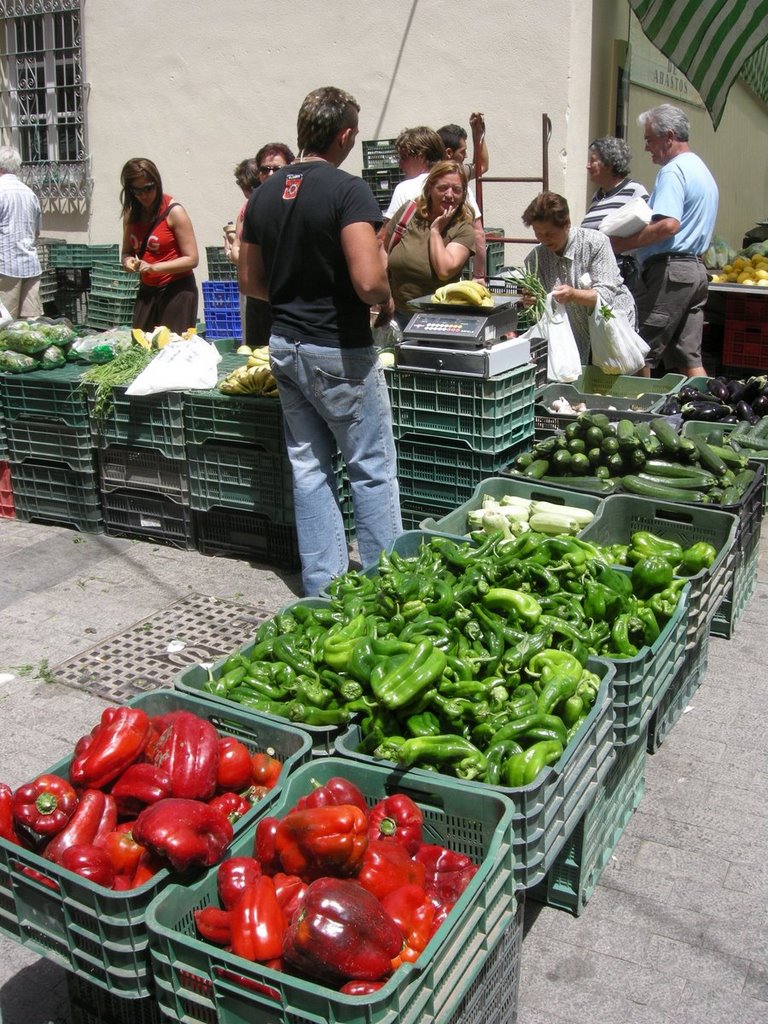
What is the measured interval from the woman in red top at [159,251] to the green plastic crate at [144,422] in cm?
124

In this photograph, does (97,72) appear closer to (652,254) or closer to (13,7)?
(13,7)

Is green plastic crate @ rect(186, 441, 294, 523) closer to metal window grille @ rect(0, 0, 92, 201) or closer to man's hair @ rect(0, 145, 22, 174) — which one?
man's hair @ rect(0, 145, 22, 174)

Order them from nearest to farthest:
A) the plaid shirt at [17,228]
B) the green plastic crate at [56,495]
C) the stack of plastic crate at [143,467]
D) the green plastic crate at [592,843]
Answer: the green plastic crate at [592,843]
the stack of plastic crate at [143,467]
the green plastic crate at [56,495]
the plaid shirt at [17,228]

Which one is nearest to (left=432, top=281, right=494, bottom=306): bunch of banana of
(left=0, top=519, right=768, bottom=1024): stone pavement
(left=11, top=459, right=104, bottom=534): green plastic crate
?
(left=0, top=519, right=768, bottom=1024): stone pavement

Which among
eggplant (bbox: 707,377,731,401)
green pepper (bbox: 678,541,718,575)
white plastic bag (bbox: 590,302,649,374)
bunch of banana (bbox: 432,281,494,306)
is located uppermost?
bunch of banana (bbox: 432,281,494,306)

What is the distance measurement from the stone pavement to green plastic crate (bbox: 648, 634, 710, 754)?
0.19 ft

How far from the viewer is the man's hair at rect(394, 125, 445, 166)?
24.2 feet

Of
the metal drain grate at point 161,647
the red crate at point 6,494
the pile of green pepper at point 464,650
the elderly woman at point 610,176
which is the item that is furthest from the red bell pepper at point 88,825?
the elderly woman at point 610,176

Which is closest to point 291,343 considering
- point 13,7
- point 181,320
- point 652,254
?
point 181,320

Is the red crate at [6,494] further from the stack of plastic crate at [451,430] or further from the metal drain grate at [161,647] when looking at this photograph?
the stack of plastic crate at [451,430]

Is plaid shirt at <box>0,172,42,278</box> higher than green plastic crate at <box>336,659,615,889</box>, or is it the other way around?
plaid shirt at <box>0,172,42,278</box>

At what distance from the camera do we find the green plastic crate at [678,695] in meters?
4.44

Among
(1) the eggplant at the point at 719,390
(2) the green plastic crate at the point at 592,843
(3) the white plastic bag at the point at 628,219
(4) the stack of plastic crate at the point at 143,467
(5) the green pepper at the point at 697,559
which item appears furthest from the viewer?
(3) the white plastic bag at the point at 628,219

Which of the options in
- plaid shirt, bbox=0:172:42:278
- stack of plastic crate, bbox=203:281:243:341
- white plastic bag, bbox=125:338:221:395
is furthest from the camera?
stack of plastic crate, bbox=203:281:243:341
